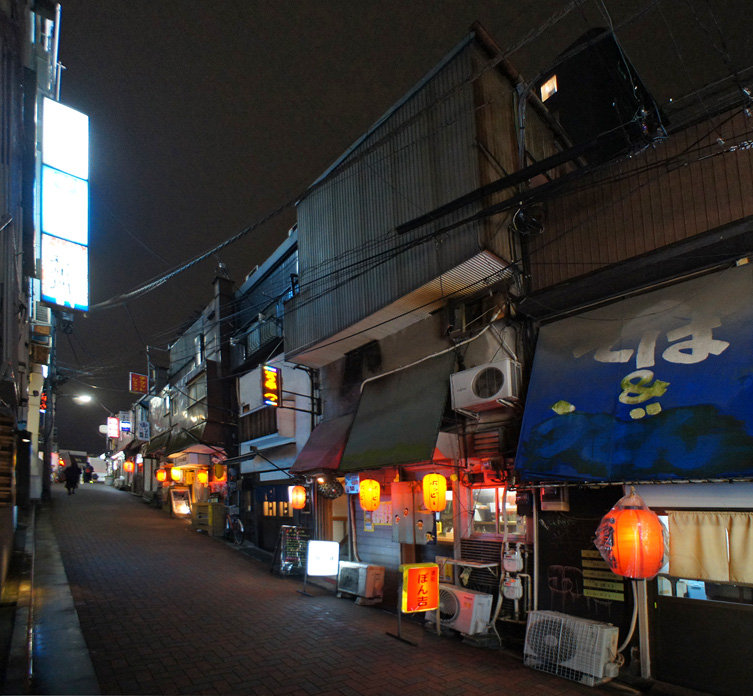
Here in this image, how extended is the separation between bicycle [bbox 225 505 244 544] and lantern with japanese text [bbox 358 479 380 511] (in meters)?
11.4

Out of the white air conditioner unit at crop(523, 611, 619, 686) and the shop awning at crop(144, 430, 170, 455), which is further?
the shop awning at crop(144, 430, 170, 455)

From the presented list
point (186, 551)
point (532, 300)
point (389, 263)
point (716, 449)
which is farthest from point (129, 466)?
point (716, 449)

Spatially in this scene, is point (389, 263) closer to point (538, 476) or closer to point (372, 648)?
point (538, 476)

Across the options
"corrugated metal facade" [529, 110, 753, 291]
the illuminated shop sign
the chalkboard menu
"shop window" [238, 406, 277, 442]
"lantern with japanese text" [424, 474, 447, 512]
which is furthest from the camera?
"shop window" [238, 406, 277, 442]

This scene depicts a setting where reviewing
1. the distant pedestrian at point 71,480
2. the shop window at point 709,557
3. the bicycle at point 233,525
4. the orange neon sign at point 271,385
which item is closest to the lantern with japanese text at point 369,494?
the orange neon sign at point 271,385

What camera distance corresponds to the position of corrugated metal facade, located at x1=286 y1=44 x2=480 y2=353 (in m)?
12.1

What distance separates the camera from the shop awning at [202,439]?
25495mm

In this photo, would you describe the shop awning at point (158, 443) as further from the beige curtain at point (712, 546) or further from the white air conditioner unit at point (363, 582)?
the beige curtain at point (712, 546)

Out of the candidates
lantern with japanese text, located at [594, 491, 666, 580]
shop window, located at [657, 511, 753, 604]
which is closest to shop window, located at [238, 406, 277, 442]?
lantern with japanese text, located at [594, 491, 666, 580]

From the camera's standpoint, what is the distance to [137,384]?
3866 centimetres

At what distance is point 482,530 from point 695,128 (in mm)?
9213

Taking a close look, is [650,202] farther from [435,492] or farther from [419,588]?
[419,588]

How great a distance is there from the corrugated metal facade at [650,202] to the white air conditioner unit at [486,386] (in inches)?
81.2

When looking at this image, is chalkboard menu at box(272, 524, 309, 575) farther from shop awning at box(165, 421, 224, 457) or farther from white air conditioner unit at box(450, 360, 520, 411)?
shop awning at box(165, 421, 224, 457)
